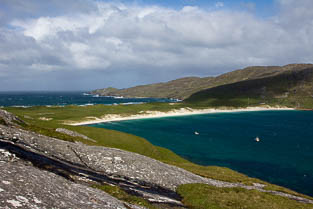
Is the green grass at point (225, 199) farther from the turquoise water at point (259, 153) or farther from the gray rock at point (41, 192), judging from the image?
the turquoise water at point (259, 153)

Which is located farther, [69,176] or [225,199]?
[225,199]

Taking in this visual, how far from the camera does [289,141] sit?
100000mm

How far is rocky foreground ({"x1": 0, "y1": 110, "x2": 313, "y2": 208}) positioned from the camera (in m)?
11.7

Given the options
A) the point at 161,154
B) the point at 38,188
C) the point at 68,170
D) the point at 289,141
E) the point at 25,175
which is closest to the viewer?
the point at 38,188

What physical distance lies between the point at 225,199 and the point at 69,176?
15.5m

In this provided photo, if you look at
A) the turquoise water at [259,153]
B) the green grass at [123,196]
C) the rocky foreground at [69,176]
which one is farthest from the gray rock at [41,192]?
the turquoise water at [259,153]

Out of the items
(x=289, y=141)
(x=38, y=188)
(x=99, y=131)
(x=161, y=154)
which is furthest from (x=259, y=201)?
(x=289, y=141)

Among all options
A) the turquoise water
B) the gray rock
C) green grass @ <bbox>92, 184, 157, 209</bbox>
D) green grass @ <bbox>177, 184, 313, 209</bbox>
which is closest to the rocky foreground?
the gray rock

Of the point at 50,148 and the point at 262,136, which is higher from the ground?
the point at 50,148

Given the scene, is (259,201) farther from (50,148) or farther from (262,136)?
(262,136)

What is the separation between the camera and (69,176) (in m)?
17.2

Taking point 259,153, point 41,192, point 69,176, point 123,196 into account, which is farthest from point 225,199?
point 259,153

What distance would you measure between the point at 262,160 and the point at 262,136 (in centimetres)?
4658

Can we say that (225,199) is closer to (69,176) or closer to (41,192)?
(69,176)
